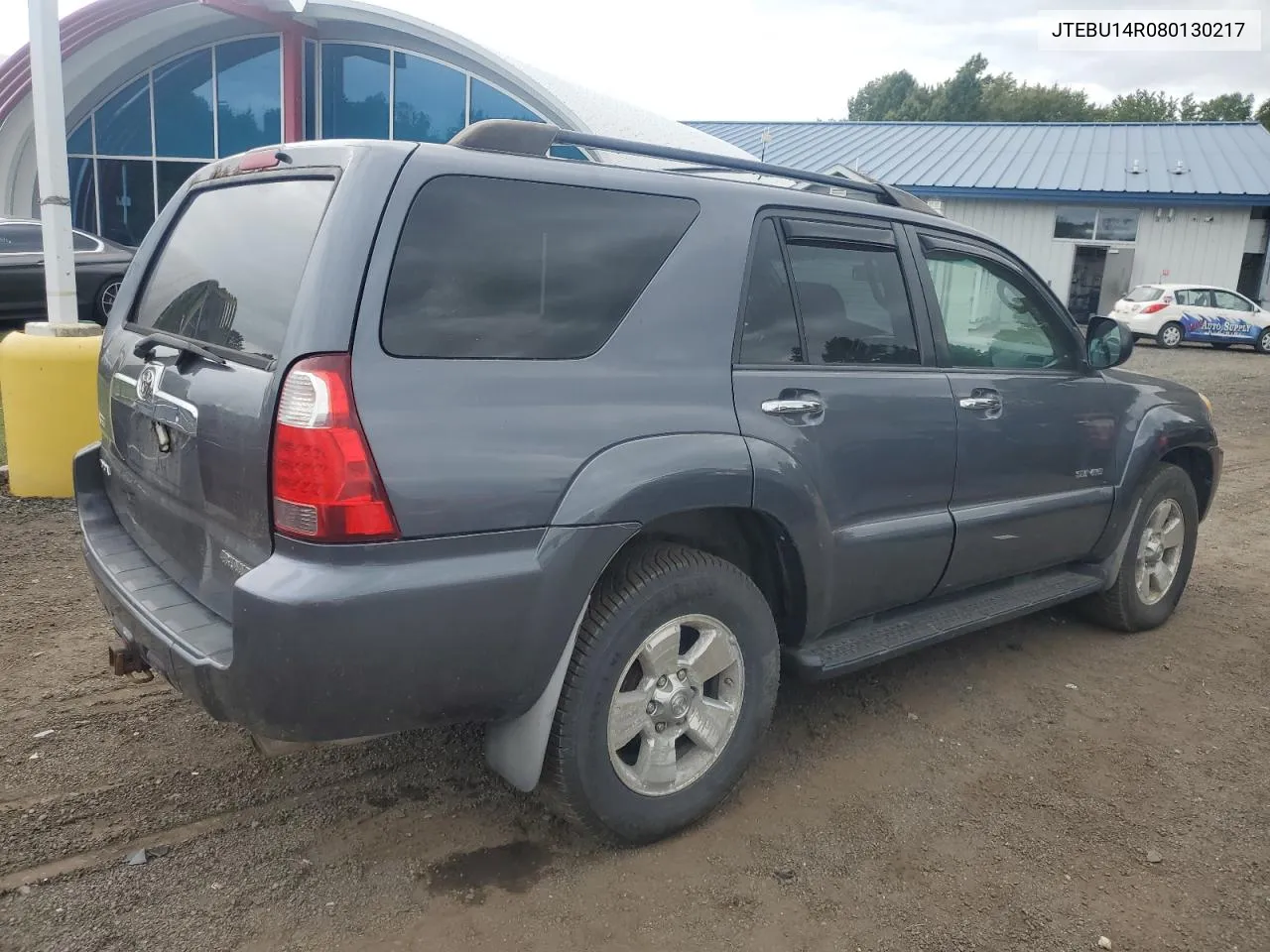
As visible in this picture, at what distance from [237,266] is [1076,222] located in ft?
95.3

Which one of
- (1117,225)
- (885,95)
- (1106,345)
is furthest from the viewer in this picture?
(885,95)

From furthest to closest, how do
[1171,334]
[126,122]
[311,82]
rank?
[1171,334] < [126,122] < [311,82]

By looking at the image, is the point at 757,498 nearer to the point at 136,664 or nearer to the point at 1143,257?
the point at 136,664

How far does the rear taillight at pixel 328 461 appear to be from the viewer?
2203 mm

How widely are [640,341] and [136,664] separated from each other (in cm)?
163

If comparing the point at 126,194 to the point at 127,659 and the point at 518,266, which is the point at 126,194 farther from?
the point at 518,266

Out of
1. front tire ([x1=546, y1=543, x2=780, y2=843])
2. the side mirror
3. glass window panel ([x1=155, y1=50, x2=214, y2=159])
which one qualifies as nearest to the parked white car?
glass window panel ([x1=155, y1=50, x2=214, y2=159])

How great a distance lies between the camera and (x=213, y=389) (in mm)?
2453

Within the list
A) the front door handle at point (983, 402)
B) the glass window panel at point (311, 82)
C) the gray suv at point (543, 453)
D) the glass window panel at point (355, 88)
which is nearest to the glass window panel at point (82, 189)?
the glass window panel at point (311, 82)

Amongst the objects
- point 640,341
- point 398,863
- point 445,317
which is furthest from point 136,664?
point 640,341

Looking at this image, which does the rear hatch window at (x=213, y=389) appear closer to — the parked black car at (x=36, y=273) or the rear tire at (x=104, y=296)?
the parked black car at (x=36, y=273)

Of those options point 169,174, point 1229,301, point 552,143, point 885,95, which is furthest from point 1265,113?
point 552,143

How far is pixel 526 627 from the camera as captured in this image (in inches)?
95.1

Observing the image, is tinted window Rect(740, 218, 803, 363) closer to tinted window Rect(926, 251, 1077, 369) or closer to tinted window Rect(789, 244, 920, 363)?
tinted window Rect(789, 244, 920, 363)
